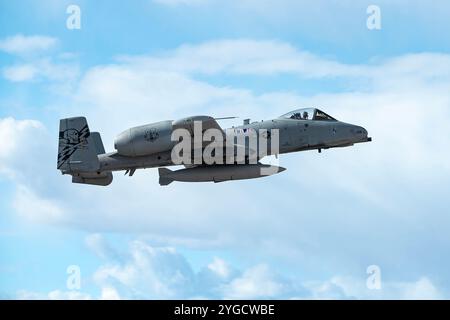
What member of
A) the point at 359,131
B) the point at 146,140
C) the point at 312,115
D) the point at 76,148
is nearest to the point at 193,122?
the point at 146,140

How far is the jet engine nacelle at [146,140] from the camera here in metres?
34.3

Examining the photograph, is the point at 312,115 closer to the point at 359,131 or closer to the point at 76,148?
the point at 359,131

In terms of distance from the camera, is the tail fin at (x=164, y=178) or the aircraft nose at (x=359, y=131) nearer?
the tail fin at (x=164, y=178)

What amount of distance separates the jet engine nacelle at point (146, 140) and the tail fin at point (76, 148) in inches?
55.7

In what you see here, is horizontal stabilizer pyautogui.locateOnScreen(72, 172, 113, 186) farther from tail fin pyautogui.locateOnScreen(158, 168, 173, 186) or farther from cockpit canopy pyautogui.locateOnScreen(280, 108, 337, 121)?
cockpit canopy pyautogui.locateOnScreen(280, 108, 337, 121)

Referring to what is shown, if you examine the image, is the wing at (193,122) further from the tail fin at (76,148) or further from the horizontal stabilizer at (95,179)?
the horizontal stabilizer at (95,179)

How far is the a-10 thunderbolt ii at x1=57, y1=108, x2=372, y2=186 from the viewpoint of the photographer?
34.5m

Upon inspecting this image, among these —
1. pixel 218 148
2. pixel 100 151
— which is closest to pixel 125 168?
pixel 100 151

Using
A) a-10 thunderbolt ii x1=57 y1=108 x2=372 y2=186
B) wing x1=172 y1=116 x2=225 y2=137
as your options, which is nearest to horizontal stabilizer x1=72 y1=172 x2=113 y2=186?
a-10 thunderbolt ii x1=57 y1=108 x2=372 y2=186

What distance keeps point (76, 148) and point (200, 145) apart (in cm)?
493

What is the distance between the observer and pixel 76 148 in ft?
117

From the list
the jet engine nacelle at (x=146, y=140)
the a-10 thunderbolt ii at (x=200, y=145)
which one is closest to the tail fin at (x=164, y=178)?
the a-10 thunderbolt ii at (x=200, y=145)
